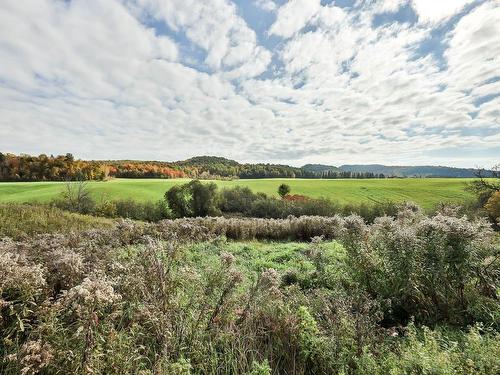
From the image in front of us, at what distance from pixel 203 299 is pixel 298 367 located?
57.5 inches

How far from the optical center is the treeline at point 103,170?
7869 centimetres

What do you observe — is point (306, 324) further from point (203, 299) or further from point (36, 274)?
point (36, 274)

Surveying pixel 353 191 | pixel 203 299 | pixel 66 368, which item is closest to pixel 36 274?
pixel 66 368

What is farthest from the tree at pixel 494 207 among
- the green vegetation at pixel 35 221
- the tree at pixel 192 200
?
the green vegetation at pixel 35 221

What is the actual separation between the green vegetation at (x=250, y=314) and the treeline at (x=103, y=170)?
52.1 meters

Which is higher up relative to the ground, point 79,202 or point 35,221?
point 35,221

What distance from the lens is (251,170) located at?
128 meters

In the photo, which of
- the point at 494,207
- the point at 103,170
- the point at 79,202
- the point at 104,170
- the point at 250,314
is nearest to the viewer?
the point at 250,314

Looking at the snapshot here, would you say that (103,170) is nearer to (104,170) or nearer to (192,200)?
(104,170)

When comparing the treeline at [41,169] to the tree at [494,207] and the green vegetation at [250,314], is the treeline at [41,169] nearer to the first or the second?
the tree at [494,207]

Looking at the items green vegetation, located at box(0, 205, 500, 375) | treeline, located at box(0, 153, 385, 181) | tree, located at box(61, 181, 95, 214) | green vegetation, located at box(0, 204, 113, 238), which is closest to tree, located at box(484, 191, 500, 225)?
green vegetation, located at box(0, 205, 500, 375)

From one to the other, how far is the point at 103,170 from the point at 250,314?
9135 centimetres

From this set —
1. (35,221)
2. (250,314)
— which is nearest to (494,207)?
(250,314)

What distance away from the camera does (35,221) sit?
1675 cm
